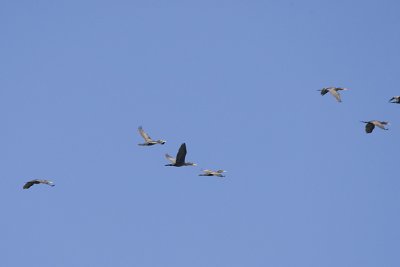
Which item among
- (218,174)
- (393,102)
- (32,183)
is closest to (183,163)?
(218,174)

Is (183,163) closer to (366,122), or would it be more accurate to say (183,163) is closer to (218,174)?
(218,174)

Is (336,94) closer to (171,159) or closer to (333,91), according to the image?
(333,91)

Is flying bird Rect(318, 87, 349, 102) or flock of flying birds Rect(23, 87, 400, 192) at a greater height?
flying bird Rect(318, 87, 349, 102)

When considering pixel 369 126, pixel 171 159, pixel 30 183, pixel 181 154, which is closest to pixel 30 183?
pixel 30 183

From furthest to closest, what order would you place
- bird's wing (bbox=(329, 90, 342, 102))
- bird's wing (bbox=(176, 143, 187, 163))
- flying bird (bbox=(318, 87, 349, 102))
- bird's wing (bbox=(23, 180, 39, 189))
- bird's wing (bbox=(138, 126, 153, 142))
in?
1. bird's wing (bbox=(138, 126, 153, 142))
2. flying bird (bbox=(318, 87, 349, 102))
3. bird's wing (bbox=(329, 90, 342, 102))
4. bird's wing (bbox=(23, 180, 39, 189))
5. bird's wing (bbox=(176, 143, 187, 163))

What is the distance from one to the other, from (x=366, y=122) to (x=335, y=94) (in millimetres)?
4631

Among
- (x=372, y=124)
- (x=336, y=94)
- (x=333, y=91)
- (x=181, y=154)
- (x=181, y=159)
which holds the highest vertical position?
(x=333, y=91)

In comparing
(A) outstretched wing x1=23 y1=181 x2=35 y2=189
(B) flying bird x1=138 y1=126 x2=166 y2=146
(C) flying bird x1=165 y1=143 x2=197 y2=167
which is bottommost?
(A) outstretched wing x1=23 y1=181 x2=35 y2=189

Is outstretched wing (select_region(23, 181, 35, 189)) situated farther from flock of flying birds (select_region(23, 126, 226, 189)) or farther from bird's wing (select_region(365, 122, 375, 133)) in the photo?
bird's wing (select_region(365, 122, 375, 133))

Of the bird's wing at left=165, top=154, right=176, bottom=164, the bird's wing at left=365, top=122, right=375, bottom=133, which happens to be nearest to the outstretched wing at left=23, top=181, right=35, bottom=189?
the bird's wing at left=165, top=154, right=176, bottom=164

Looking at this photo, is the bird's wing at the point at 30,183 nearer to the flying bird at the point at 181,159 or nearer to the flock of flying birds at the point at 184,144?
the flock of flying birds at the point at 184,144

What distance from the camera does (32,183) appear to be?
55.1m

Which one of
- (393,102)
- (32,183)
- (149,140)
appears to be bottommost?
(32,183)

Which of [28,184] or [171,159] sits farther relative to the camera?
[171,159]
